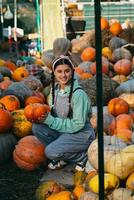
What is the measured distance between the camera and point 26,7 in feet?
62.9

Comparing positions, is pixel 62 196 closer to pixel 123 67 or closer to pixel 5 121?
pixel 5 121

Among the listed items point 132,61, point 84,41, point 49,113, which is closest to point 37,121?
point 49,113

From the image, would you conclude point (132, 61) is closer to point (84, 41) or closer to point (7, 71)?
point (84, 41)

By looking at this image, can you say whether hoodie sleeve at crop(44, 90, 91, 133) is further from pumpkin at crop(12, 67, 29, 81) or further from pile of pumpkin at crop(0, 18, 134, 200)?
pumpkin at crop(12, 67, 29, 81)

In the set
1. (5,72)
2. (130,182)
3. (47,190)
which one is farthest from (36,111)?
(5,72)

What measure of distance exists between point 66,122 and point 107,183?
123cm

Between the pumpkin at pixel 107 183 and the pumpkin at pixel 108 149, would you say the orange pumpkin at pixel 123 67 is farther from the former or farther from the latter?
the pumpkin at pixel 107 183

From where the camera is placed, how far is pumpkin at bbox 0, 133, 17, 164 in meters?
5.26

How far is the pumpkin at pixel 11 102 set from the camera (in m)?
6.21

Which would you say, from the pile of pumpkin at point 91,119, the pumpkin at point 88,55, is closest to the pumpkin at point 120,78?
the pile of pumpkin at point 91,119

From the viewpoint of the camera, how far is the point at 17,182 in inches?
186

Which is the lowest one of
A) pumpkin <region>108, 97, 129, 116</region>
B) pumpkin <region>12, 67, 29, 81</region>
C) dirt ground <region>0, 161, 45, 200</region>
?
dirt ground <region>0, 161, 45, 200</region>

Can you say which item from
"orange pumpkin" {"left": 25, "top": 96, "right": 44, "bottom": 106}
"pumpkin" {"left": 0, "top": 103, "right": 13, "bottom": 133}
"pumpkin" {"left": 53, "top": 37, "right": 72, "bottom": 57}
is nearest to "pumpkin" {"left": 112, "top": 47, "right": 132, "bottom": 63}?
"pumpkin" {"left": 53, "top": 37, "right": 72, "bottom": 57}

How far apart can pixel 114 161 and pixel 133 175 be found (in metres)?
0.27
